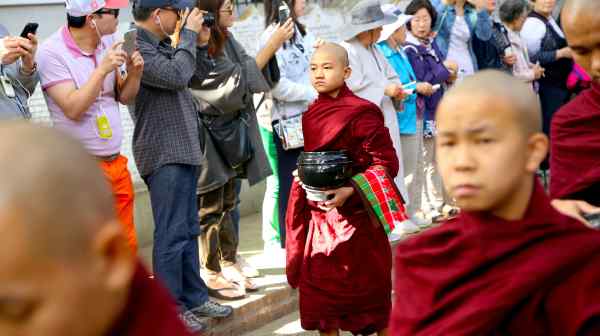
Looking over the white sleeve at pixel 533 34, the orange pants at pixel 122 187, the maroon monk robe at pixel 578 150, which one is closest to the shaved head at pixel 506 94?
the maroon monk robe at pixel 578 150

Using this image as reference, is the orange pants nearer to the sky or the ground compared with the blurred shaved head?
nearer to the ground

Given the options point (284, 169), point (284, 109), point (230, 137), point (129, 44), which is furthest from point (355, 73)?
point (129, 44)

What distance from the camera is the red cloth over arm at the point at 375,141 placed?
18.1ft

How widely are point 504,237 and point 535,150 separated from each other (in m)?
0.26

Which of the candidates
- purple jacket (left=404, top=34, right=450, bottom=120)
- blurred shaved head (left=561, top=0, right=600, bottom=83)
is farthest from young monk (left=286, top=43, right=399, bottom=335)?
purple jacket (left=404, top=34, right=450, bottom=120)

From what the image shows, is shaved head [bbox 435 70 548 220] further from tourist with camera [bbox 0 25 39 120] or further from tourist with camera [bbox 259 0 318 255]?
tourist with camera [bbox 259 0 318 255]

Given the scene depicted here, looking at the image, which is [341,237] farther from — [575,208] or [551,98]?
[551,98]

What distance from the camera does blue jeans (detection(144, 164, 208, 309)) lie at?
5.56 meters

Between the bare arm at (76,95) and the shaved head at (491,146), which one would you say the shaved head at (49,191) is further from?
the bare arm at (76,95)

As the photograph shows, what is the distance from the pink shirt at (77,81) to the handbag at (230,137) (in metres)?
0.98

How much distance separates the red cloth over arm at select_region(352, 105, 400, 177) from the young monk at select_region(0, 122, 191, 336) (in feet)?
12.8

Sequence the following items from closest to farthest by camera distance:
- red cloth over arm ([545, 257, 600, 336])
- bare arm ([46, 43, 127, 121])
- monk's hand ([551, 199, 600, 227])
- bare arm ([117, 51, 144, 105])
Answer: red cloth over arm ([545, 257, 600, 336]) < monk's hand ([551, 199, 600, 227]) < bare arm ([46, 43, 127, 121]) < bare arm ([117, 51, 144, 105])

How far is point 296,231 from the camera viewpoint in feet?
18.5

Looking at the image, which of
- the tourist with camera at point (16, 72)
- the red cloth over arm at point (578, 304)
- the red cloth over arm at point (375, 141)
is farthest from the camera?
the red cloth over arm at point (375, 141)
